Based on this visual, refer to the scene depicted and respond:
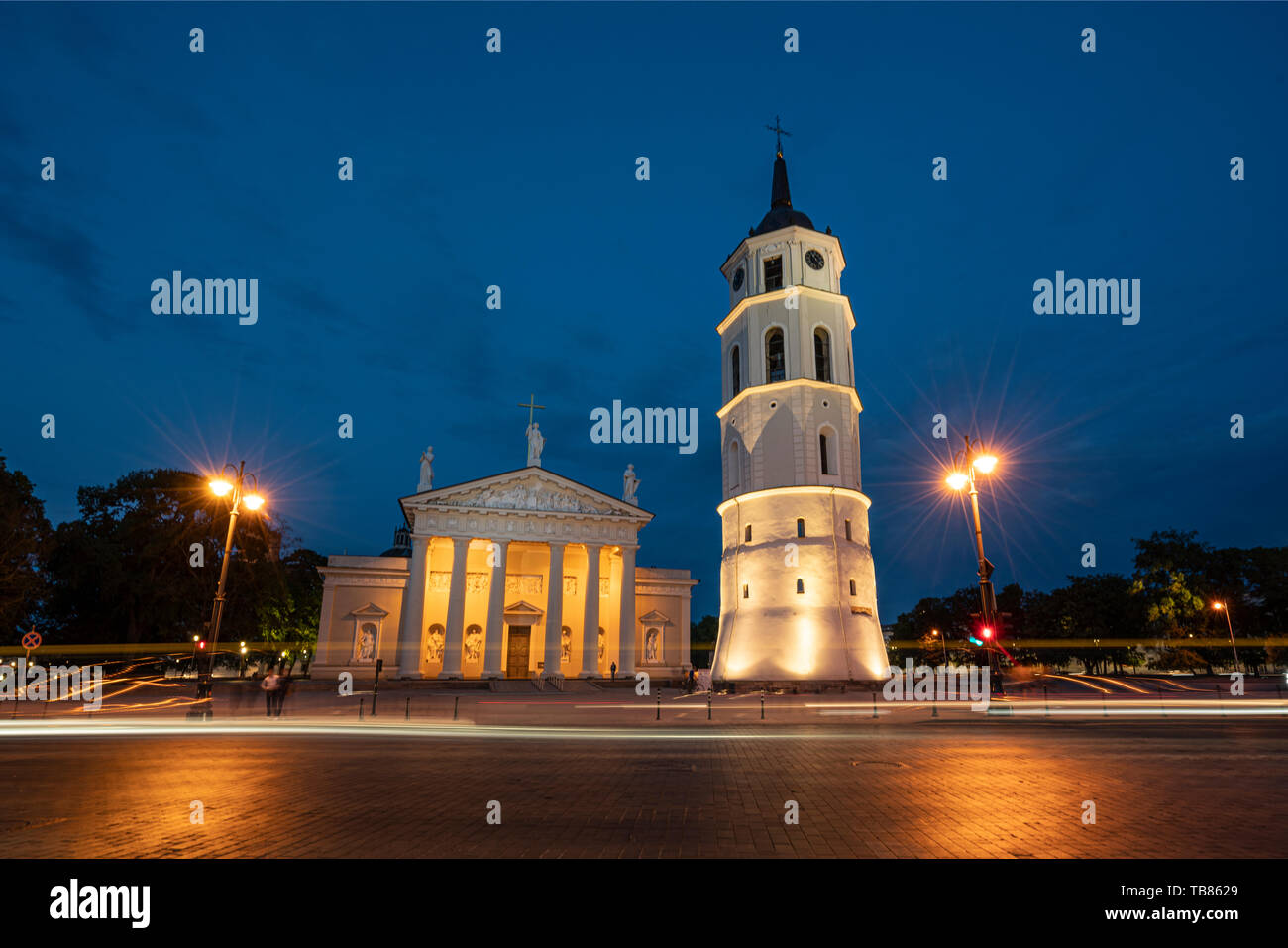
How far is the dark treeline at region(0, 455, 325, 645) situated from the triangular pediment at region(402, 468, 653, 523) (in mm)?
14635

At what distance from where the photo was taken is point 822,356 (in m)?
40.7

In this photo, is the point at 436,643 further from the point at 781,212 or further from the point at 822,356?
the point at 781,212

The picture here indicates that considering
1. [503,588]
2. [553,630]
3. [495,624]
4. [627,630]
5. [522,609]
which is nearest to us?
[553,630]

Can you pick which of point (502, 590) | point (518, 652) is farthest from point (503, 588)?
point (518, 652)

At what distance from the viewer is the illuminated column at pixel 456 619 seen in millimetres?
42188

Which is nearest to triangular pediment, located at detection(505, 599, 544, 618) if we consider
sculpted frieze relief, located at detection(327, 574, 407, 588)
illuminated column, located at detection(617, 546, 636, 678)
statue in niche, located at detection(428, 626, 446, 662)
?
statue in niche, located at detection(428, 626, 446, 662)

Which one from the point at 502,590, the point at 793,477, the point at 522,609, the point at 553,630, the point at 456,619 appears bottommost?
the point at 553,630

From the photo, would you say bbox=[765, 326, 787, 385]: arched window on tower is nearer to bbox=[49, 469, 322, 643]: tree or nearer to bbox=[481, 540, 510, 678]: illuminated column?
bbox=[481, 540, 510, 678]: illuminated column

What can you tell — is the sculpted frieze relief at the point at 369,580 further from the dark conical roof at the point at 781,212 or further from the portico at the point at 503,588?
the dark conical roof at the point at 781,212

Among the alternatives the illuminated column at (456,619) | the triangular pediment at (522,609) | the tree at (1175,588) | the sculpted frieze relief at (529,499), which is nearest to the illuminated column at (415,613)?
the illuminated column at (456,619)

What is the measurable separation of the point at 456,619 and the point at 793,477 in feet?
75.1

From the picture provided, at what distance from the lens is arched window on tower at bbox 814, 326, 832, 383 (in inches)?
1583
